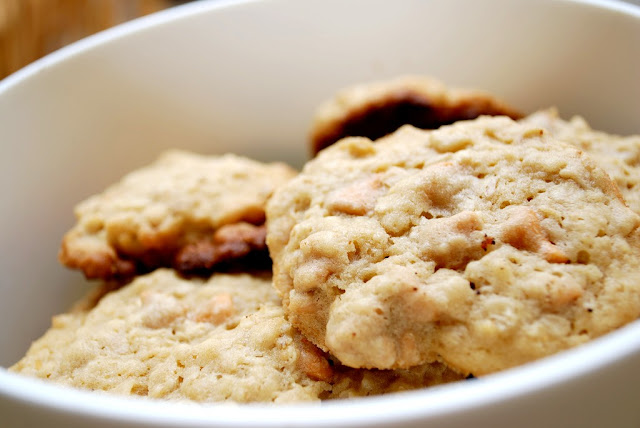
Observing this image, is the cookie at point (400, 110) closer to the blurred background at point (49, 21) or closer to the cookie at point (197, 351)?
the cookie at point (197, 351)

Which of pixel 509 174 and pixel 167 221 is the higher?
pixel 509 174

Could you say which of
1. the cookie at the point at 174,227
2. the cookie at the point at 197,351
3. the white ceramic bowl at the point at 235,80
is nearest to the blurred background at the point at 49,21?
the white ceramic bowl at the point at 235,80

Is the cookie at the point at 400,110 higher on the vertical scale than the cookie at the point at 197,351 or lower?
higher

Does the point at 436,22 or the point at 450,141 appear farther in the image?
the point at 436,22

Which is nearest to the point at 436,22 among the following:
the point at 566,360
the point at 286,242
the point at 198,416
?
the point at 286,242

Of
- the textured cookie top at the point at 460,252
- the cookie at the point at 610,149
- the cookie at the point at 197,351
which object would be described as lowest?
the cookie at the point at 197,351

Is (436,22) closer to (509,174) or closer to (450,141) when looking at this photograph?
(450,141)
